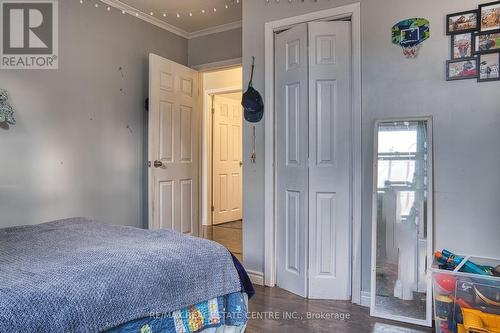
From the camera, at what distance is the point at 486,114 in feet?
7.35

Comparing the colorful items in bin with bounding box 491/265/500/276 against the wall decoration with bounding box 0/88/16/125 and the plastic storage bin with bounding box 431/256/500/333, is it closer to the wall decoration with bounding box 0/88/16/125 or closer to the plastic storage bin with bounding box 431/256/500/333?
the plastic storage bin with bounding box 431/256/500/333

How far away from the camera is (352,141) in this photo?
268 centimetres

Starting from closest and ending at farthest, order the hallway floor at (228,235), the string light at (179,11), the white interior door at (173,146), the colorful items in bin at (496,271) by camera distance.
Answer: the colorful items in bin at (496,271)
the string light at (179,11)
the white interior door at (173,146)
the hallway floor at (228,235)

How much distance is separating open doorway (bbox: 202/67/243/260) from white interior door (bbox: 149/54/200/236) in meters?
0.99

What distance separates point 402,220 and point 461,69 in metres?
1.07

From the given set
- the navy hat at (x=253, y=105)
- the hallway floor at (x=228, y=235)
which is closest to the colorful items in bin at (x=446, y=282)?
the navy hat at (x=253, y=105)

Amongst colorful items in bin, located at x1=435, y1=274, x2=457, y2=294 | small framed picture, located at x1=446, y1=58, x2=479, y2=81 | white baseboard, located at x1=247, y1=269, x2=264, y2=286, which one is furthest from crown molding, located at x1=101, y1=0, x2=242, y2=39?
colorful items in bin, located at x1=435, y1=274, x2=457, y2=294

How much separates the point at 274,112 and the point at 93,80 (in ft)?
6.05

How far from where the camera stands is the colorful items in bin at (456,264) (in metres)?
2.02

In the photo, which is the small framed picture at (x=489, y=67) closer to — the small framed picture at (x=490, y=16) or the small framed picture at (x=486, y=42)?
the small framed picture at (x=486, y=42)

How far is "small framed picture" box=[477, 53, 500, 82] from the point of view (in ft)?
7.22

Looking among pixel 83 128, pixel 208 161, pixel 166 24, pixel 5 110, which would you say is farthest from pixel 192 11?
pixel 208 161

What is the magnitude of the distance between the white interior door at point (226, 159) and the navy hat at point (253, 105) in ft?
8.99

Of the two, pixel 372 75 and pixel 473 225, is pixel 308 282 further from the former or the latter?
A: pixel 372 75
